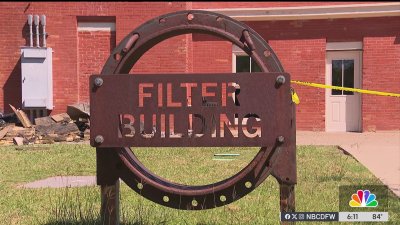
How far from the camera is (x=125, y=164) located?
3.37m

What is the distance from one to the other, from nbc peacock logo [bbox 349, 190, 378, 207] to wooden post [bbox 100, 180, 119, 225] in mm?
2595

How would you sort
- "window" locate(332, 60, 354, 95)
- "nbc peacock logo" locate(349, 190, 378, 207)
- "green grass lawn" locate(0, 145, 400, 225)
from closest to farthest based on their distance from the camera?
"green grass lawn" locate(0, 145, 400, 225), "nbc peacock logo" locate(349, 190, 378, 207), "window" locate(332, 60, 354, 95)

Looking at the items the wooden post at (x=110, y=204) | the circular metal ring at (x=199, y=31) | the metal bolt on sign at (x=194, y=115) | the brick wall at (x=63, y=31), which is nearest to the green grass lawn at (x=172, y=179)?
the wooden post at (x=110, y=204)

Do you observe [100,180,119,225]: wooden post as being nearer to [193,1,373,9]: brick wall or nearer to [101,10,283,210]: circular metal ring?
[101,10,283,210]: circular metal ring

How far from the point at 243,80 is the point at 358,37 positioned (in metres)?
13.3

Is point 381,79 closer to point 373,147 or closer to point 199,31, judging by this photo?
point 373,147

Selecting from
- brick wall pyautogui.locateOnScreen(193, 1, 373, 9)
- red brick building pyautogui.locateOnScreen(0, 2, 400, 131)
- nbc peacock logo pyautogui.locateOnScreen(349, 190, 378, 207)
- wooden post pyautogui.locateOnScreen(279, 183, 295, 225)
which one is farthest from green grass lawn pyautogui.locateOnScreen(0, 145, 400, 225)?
brick wall pyautogui.locateOnScreen(193, 1, 373, 9)

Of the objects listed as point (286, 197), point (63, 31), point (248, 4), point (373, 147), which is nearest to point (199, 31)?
point (286, 197)

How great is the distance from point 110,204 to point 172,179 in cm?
345

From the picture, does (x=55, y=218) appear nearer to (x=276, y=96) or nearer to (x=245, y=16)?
(x=276, y=96)

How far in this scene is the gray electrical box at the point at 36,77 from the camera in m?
14.6

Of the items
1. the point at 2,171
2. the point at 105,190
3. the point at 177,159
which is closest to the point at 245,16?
the point at 177,159

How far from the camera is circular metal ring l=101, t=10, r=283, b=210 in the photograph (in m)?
3.24

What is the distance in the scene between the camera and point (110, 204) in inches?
138
